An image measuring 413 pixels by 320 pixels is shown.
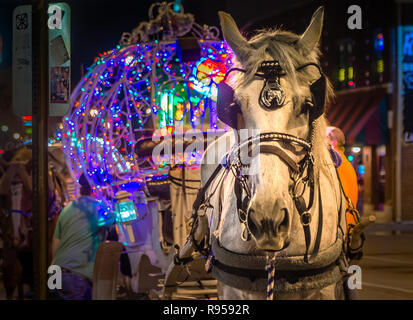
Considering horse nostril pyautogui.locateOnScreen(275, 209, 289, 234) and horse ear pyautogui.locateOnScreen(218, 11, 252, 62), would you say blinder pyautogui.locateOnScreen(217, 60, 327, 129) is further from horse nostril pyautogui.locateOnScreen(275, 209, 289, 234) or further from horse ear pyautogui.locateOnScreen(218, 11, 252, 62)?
horse nostril pyautogui.locateOnScreen(275, 209, 289, 234)

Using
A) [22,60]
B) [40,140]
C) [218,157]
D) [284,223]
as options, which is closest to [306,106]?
[284,223]

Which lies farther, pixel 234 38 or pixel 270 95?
pixel 234 38

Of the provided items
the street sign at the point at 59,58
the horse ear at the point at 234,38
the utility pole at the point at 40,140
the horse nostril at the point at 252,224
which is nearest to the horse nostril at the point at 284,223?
the horse nostril at the point at 252,224

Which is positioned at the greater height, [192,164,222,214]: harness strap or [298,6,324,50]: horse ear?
[298,6,324,50]: horse ear

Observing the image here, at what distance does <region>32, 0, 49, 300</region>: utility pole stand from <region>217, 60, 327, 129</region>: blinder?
1557 millimetres

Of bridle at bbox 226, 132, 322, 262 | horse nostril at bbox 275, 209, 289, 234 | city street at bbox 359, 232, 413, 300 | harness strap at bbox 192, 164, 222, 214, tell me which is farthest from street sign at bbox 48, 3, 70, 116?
city street at bbox 359, 232, 413, 300

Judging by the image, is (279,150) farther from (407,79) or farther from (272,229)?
(407,79)

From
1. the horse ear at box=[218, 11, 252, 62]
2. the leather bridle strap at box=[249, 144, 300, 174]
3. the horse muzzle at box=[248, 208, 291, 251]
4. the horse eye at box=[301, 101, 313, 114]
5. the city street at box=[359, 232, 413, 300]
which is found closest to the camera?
the horse muzzle at box=[248, 208, 291, 251]

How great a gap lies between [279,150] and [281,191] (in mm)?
216

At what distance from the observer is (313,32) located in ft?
9.39

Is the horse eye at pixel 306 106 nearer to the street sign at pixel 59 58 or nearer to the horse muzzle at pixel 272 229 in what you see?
the horse muzzle at pixel 272 229

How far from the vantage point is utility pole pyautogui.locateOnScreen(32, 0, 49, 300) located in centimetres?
372

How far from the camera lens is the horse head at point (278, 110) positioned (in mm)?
2367

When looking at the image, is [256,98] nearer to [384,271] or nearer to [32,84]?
[32,84]
